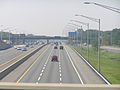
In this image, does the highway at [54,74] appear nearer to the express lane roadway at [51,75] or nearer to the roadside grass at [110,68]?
the express lane roadway at [51,75]

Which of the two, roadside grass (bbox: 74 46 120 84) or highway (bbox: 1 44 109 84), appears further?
roadside grass (bbox: 74 46 120 84)

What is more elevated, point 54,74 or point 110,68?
point 54,74

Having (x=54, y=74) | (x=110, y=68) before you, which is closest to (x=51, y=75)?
(x=54, y=74)

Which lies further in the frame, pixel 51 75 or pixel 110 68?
pixel 110 68

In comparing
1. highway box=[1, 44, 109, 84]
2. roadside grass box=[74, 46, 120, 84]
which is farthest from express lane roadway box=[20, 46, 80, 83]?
roadside grass box=[74, 46, 120, 84]

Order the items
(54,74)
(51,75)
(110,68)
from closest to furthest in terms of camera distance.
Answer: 1. (51,75)
2. (54,74)
3. (110,68)

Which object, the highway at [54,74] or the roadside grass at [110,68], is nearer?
the highway at [54,74]

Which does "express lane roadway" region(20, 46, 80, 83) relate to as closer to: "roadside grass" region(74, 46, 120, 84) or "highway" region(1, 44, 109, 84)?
"highway" region(1, 44, 109, 84)

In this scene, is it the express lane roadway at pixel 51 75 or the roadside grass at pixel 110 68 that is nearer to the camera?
the express lane roadway at pixel 51 75

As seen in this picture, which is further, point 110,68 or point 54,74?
point 110,68

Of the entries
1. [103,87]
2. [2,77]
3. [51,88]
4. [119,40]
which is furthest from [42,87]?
[119,40]

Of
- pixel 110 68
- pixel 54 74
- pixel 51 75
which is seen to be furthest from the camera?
pixel 110 68

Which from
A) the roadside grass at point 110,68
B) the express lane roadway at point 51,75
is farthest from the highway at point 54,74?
the roadside grass at point 110,68

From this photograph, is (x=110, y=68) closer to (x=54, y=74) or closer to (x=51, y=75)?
(x=54, y=74)
